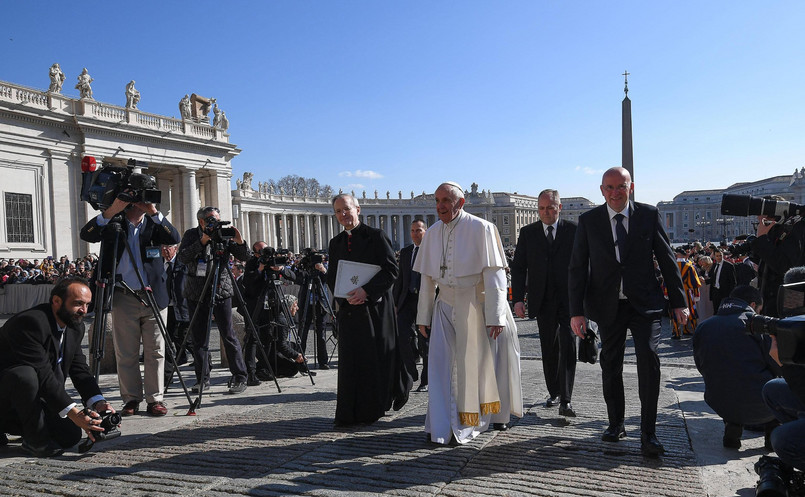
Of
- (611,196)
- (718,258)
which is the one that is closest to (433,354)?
(611,196)

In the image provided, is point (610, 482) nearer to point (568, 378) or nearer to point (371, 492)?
point (371, 492)

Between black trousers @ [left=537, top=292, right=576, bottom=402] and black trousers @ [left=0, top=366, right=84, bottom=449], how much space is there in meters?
3.94

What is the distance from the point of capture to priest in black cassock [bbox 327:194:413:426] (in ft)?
17.1

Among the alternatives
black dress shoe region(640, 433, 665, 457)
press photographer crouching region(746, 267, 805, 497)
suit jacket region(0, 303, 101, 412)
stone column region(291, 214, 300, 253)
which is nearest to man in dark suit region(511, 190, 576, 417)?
black dress shoe region(640, 433, 665, 457)

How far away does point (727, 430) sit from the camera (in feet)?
14.0

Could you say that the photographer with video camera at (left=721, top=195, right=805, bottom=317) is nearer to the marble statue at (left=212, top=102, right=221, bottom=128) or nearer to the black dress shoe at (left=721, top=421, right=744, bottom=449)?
the black dress shoe at (left=721, top=421, right=744, bottom=449)

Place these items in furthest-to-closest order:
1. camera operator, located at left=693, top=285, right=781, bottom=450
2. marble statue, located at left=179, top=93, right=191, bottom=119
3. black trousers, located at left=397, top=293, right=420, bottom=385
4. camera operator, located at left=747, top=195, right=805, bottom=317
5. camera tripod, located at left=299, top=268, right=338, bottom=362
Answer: marble statue, located at left=179, top=93, right=191, bottom=119 < camera tripod, located at left=299, top=268, right=338, bottom=362 < black trousers, located at left=397, top=293, right=420, bottom=385 < camera operator, located at left=747, top=195, right=805, bottom=317 < camera operator, located at left=693, top=285, right=781, bottom=450

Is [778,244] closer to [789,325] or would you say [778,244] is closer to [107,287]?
[789,325]

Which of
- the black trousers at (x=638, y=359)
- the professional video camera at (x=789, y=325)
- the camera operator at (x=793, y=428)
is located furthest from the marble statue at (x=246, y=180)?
the professional video camera at (x=789, y=325)

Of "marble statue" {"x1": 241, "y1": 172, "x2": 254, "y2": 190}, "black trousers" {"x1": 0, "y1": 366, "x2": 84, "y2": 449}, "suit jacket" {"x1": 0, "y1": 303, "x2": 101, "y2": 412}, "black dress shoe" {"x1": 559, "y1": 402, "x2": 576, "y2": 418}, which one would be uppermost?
"marble statue" {"x1": 241, "y1": 172, "x2": 254, "y2": 190}

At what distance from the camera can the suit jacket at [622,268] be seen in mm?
4316

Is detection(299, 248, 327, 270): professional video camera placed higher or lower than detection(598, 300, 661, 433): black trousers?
higher

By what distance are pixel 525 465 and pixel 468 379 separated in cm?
87

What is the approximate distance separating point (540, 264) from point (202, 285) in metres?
3.63
